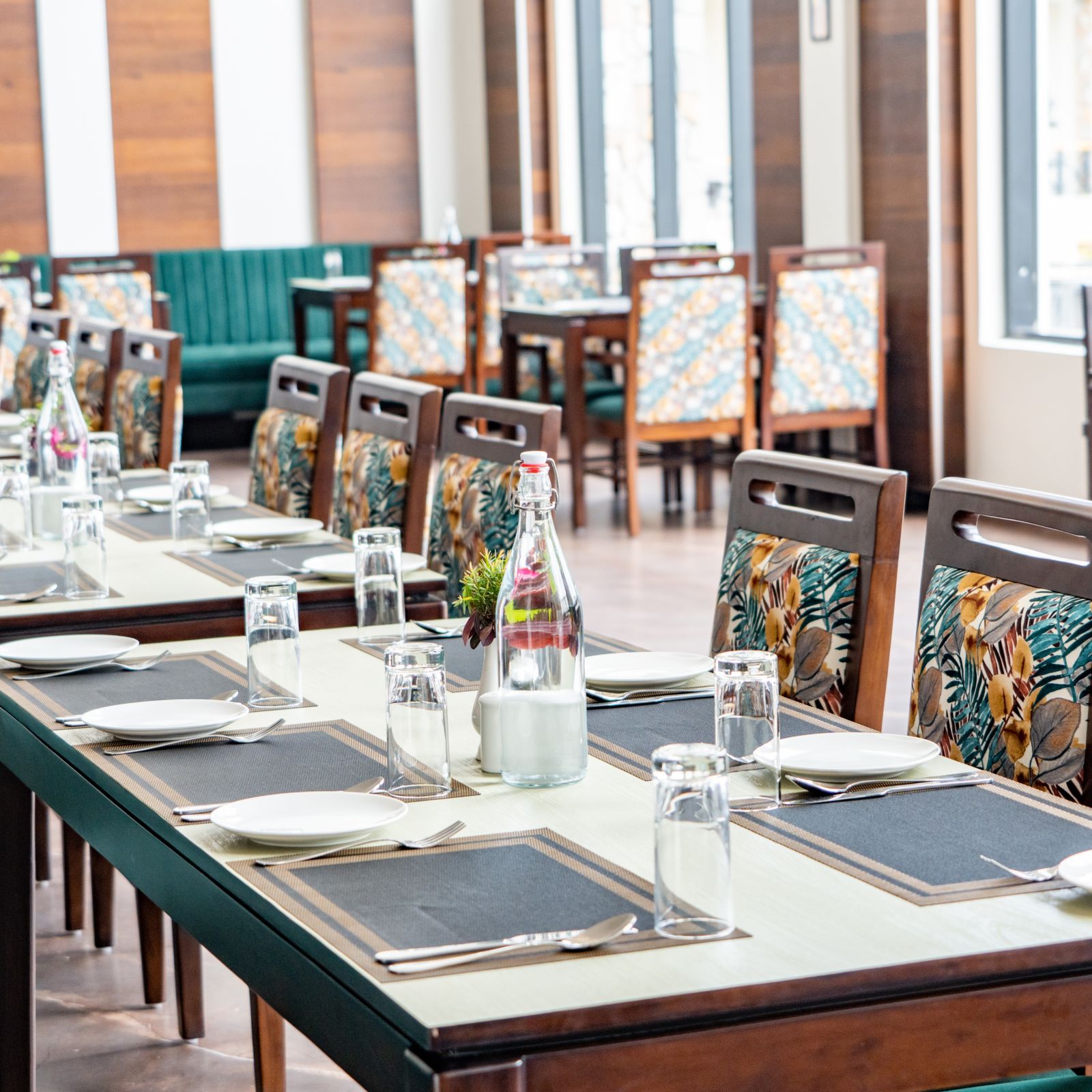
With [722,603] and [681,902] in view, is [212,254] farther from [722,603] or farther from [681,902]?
[681,902]

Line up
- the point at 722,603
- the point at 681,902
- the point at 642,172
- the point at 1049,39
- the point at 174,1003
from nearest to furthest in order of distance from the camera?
1. the point at 681,902
2. the point at 722,603
3. the point at 174,1003
4. the point at 1049,39
5. the point at 642,172

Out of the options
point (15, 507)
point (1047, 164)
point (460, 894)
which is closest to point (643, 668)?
point (460, 894)

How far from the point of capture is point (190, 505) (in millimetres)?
3021

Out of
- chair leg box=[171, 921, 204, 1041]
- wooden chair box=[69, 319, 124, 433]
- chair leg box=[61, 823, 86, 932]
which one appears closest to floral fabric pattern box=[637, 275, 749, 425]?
wooden chair box=[69, 319, 124, 433]

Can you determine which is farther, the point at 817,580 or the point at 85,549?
the point at 85,549

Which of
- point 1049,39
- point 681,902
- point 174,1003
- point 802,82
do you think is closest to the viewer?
point 681,902

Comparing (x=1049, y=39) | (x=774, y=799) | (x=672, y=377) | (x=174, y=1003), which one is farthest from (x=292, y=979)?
(x=1049, y=39)

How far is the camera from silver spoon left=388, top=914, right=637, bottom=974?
1.15 meters

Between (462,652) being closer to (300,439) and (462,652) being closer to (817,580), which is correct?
(817,580)

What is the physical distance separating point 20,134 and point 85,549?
7.78m

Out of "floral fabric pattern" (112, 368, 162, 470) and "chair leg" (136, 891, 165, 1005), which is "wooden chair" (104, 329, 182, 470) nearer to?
"floral fabric pattern" (112, 368, 162, 470)

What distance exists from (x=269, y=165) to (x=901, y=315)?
442 centimetres

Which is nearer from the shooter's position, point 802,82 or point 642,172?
point 802,82

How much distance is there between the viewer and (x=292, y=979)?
1.25 meters
